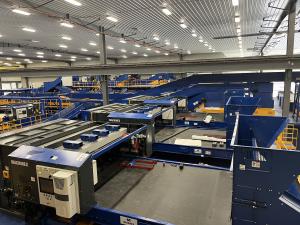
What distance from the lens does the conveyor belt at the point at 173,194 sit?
2512 millimetres

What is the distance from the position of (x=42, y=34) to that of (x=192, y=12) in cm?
743

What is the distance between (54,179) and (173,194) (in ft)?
5.25

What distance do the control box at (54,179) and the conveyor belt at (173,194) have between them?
2.03ft

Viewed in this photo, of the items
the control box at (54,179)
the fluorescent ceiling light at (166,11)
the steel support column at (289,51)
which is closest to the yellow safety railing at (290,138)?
the steel support column at (289,51)

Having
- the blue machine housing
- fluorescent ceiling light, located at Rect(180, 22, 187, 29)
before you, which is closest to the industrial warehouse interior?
the blue machine housing

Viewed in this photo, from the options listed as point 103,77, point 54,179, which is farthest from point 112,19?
point 54,179

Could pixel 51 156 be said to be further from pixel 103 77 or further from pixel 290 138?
pixel 290 138

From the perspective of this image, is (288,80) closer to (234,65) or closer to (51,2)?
(234,65)

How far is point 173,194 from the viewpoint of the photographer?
2.95 metres

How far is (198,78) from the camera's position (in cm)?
501

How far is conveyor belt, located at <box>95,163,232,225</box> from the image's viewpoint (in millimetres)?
2512

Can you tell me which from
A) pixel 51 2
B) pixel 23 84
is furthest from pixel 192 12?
pixel 23 84

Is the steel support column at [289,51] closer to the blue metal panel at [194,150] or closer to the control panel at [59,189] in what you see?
the blue metal panel at [194,150]

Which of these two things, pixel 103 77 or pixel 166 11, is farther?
pixel 166 11
